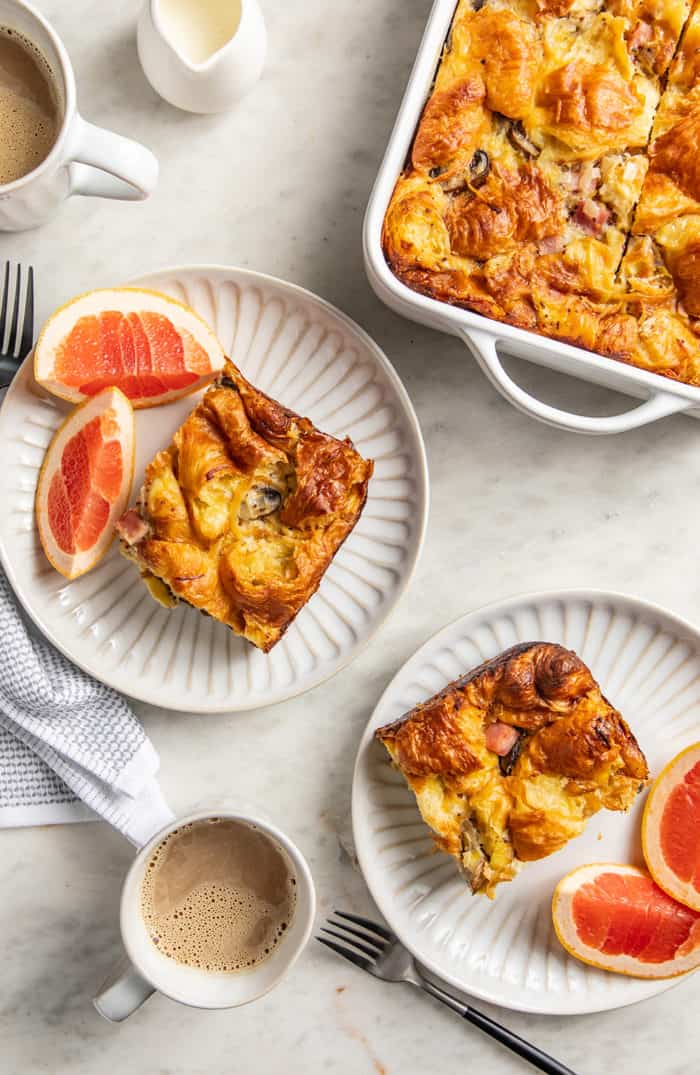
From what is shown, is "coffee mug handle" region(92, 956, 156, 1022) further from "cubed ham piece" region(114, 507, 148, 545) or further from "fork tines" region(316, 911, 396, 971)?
"cubed ham piece" region(114, 507, 148, 545)

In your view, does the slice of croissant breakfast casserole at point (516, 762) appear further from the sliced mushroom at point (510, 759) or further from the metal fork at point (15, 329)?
the metal fork at point (15, 329)

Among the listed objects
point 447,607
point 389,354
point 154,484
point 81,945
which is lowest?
point 81,945

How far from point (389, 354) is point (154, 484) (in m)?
0.78

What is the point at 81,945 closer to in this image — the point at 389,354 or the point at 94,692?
the point at 94,692

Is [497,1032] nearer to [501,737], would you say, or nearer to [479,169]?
[501,737]

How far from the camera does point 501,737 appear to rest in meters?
2.64

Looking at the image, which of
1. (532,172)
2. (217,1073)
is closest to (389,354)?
(532,172)

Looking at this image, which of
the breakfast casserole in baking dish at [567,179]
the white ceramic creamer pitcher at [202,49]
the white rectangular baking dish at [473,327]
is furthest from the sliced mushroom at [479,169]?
the white ceramic creamer pitcher at [202,49]

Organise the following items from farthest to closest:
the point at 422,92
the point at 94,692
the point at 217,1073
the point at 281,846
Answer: the point at 217,1073
the point at 94,692
the point at 281,846
the point at 422,92

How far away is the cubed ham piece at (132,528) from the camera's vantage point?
257 centimetres

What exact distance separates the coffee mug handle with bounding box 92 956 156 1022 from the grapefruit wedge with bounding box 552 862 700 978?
1.09 meters

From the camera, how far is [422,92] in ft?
8.08

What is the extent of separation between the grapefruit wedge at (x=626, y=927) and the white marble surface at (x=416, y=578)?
0.31m

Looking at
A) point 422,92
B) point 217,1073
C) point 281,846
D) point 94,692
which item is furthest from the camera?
point 217,1073
